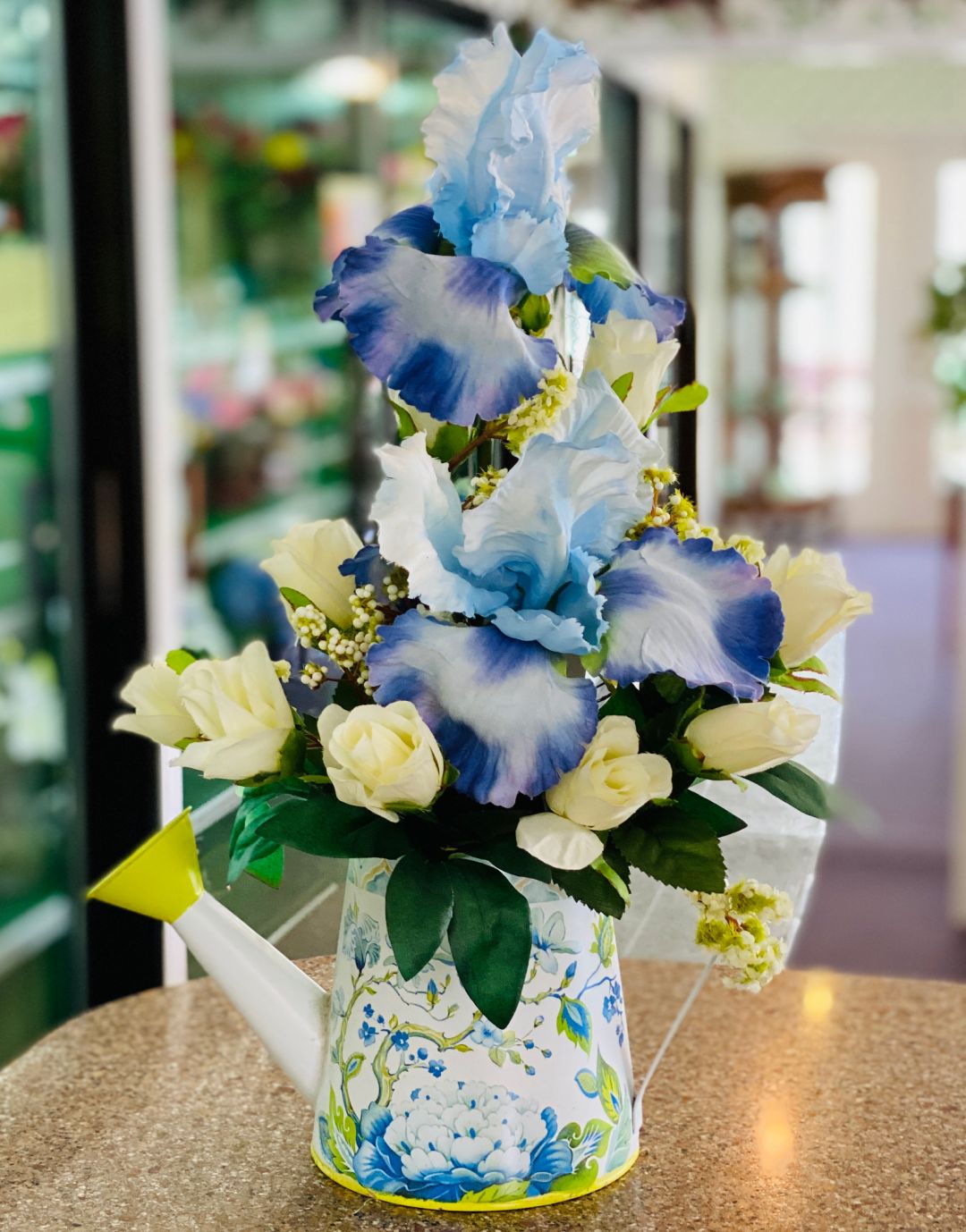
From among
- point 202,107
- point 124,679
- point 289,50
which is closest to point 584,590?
point 124,679

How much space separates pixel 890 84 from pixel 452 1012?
9.77 m

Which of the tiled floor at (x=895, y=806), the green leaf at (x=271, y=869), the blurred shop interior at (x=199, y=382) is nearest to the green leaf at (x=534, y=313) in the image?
the blurred shop interior at (x=199, y=382)

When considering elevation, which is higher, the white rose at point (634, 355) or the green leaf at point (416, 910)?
the white rose at point (634, 355)

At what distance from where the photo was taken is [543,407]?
835 millimetres

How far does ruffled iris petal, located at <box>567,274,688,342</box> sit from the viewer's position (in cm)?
90

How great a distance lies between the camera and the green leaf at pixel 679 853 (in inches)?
→ 33.4

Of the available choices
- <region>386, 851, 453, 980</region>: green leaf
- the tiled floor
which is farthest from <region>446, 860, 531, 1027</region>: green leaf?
the tiled floor

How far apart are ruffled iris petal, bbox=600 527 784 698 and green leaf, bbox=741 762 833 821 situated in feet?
0.32

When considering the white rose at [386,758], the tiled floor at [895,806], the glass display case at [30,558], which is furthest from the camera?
the tiled floor at [895,806]

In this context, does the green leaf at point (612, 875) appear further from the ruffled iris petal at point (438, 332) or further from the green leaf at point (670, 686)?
the ruffled iris petal at point (438, 332)

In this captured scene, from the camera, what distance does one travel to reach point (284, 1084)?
111cm

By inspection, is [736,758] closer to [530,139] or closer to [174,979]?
[530,139]

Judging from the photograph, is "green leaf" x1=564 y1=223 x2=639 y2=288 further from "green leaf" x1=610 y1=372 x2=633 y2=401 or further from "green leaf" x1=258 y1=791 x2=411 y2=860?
"green leaf" x1=258 y1=791 x2=411 y2=860

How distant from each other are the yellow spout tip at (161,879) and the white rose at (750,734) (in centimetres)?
31
